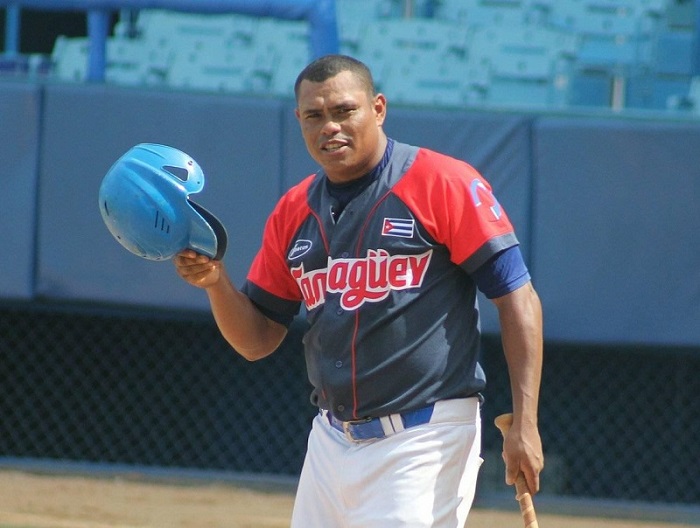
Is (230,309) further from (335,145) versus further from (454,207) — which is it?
(454,207)

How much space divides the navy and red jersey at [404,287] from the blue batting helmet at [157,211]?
33 cm

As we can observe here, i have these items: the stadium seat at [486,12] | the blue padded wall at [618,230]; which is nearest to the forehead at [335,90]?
the blue padded wall at [618,230]

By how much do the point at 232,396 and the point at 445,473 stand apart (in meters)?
4.96

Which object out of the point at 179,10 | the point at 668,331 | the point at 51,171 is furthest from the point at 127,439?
the point at 668,331

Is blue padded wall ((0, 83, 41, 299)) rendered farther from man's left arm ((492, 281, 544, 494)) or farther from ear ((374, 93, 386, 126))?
man's left arm ((492, 281, 544, 494))

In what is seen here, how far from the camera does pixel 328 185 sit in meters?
3.10

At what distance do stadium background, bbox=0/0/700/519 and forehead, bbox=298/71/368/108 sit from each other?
3.70 m

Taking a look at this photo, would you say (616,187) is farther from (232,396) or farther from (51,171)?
(51,171)

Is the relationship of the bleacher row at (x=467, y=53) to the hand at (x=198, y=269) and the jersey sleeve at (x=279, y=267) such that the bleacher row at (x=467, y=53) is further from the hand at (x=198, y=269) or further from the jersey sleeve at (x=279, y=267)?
the hand at (x=198, y=269)

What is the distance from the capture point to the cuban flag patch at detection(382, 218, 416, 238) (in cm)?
288

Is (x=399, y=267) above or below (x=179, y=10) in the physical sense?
below

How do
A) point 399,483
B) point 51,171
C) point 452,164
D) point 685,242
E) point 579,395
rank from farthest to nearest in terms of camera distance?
point 579,395
point 51,171
point 685,242
point 452,164
point 399,483

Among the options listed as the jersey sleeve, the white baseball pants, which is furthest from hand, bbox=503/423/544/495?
the jersey sleeve

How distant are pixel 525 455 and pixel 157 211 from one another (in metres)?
1.16
